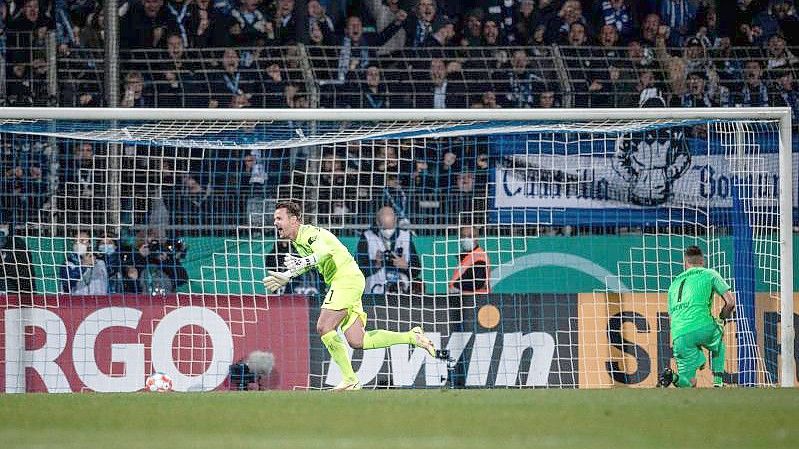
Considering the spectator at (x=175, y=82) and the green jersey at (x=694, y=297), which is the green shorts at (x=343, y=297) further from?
the spectator at (x=175, y=82)

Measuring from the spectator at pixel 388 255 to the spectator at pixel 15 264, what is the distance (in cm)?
324

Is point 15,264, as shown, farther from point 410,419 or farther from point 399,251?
A: point 410,419

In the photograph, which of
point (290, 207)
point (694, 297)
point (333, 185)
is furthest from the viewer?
point (333, 185)

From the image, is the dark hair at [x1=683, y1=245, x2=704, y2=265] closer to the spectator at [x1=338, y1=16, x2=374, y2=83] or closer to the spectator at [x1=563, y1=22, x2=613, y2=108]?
the spectator at [x1=563, y1=22, x2=613, y2=108]

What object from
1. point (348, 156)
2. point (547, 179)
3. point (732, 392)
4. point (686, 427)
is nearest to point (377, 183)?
point (348, 156)

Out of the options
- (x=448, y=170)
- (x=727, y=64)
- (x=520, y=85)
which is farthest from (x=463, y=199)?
(x=727, y=64)

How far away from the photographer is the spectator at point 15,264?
13594 millimetres

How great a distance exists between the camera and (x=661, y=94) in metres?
16.3

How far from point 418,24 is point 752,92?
3985 millimetres

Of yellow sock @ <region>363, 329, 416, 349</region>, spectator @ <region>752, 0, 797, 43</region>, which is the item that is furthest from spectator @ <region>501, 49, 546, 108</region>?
yellow sock @ <region>363, 329, 416, 349</region>

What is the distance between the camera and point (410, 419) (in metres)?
8.78

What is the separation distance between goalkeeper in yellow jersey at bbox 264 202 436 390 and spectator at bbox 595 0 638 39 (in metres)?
6.17

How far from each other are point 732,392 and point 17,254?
22.6ft

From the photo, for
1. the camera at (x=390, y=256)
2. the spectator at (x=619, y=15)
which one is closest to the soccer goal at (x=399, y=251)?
Result: the camera at (x=390, y=256)
